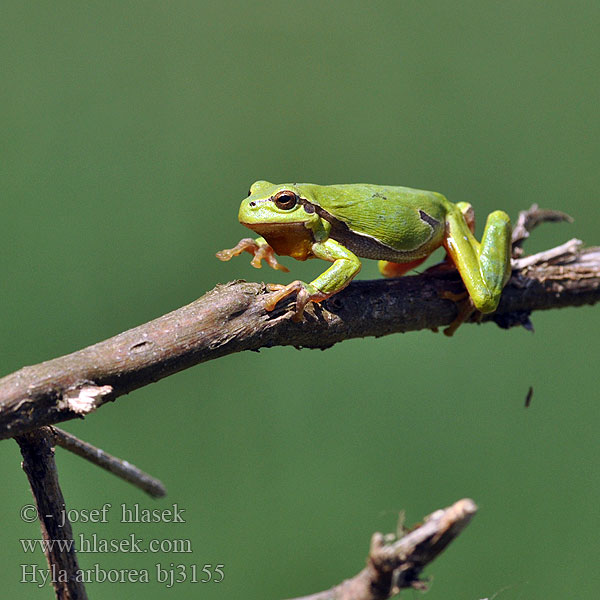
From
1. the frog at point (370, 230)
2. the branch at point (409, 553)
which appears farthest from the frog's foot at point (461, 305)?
the branch at point (409, 553)

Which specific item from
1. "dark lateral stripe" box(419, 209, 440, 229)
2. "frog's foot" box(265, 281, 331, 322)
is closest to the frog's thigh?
"dark lateral stripe" box(419, 209, 440, 229)

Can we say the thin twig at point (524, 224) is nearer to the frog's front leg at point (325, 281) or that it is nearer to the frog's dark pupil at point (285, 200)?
the frog's front leg at point (325, 281)

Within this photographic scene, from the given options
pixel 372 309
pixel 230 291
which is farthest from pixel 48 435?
pixel 372 309

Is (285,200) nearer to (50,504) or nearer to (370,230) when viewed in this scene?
(370,230)

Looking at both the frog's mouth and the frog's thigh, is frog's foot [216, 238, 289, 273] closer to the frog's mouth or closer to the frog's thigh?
the frog's mouth

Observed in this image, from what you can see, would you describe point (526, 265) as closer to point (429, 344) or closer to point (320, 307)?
point (320, 307)

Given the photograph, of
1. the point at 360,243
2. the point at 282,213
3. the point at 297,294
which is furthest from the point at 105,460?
the point at 360,243
